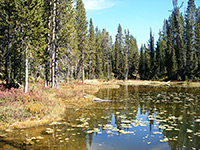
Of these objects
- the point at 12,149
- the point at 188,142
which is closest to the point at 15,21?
the point at 12,149

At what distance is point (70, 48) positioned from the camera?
26.9 metres

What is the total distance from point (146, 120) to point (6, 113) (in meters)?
8.50

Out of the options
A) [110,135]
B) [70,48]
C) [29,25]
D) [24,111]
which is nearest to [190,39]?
[70,48]

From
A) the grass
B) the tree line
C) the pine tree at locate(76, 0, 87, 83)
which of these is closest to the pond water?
the grass

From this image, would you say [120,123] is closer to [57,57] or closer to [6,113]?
[6,113]

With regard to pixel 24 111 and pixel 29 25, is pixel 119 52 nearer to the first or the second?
pixel 29 25

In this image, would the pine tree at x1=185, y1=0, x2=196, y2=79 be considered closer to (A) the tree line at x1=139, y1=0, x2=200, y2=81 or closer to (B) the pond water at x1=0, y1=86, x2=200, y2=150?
(A) the tree line at x1=139, y1=0, x2=200, y2=81

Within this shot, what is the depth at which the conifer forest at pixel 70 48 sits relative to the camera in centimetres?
1477

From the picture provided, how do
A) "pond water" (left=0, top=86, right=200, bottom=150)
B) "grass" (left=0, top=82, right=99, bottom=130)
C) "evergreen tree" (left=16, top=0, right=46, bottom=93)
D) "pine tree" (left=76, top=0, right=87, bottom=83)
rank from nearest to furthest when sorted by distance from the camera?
"pond water" (left=0, top=86, right=200, bottom=150) → "grass" (left=0, top=82, right=99, bottom=130) → "evergreen tree" (left=16, top=0, right=46, bottom=93) → "pine tree" (left=76, top=0, right=87, bottom=83)

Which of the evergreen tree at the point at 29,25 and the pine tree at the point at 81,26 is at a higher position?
the pine tree at the point at 81,26

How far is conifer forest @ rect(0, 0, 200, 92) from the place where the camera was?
14.8m

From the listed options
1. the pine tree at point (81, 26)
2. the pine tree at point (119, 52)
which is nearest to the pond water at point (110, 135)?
the pine tree at point (81, 26)

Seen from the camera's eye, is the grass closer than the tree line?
Yes

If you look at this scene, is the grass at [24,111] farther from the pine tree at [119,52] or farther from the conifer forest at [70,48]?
the pine tree at [119,52]
